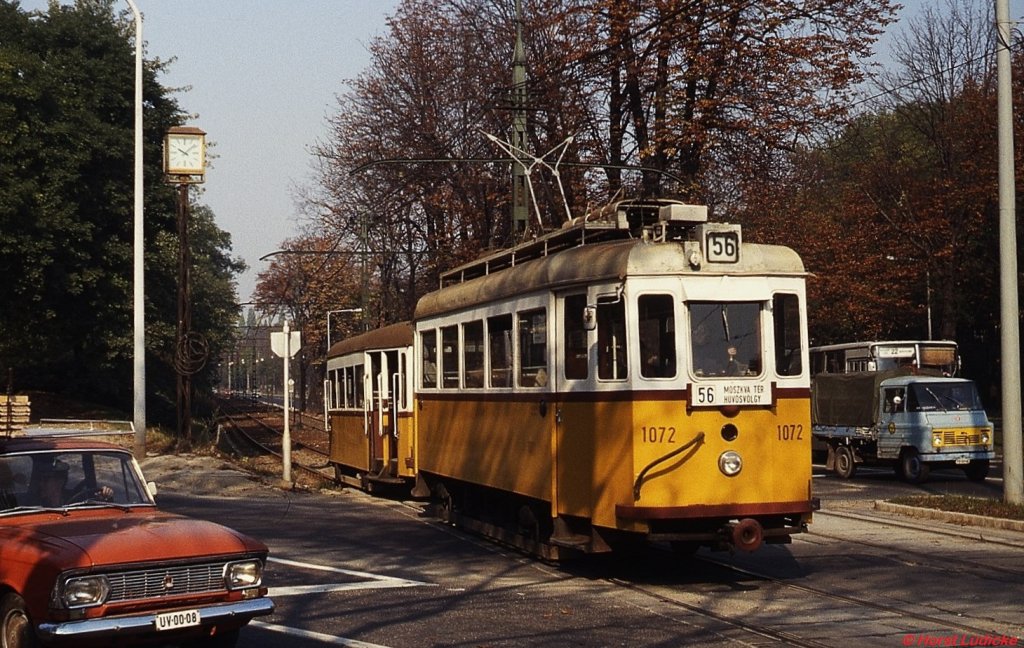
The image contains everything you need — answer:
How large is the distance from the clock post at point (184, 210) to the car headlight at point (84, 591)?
25733mm

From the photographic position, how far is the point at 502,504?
1594cm

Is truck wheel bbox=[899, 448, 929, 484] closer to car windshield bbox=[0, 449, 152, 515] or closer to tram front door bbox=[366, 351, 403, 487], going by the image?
tram front door bbox=[366, 351, 403, 487]

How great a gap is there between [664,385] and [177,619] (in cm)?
533

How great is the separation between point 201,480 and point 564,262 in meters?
15.0

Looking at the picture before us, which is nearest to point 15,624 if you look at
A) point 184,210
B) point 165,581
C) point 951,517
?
point 165,581

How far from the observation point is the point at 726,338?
12164 mm

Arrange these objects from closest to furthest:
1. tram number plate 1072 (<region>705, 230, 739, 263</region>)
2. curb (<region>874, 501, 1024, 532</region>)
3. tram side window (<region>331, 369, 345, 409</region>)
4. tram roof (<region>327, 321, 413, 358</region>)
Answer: tram number plate 1072 (<region>705, 230, 739, 263</region>), curb (<region>874, 501, 1024, 532</region>), tram roof (<region>327, 321, 413, 358</region>), tram side window (<region>331, 369, 345, 409</region>)

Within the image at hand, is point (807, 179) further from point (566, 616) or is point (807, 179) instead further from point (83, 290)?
point (566, 616)

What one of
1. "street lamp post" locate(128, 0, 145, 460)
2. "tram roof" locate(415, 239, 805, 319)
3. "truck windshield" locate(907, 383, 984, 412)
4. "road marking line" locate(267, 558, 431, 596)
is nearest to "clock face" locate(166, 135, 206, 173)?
"street lamp post" locate(128, 0, 145, 460)

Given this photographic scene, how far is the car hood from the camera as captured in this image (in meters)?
7.95

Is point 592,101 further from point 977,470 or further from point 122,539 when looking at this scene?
point 122,539

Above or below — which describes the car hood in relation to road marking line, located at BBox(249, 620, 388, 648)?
above

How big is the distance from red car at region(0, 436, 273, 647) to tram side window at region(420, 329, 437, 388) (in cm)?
852

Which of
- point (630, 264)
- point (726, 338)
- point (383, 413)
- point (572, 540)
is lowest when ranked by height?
point (572, 540)
